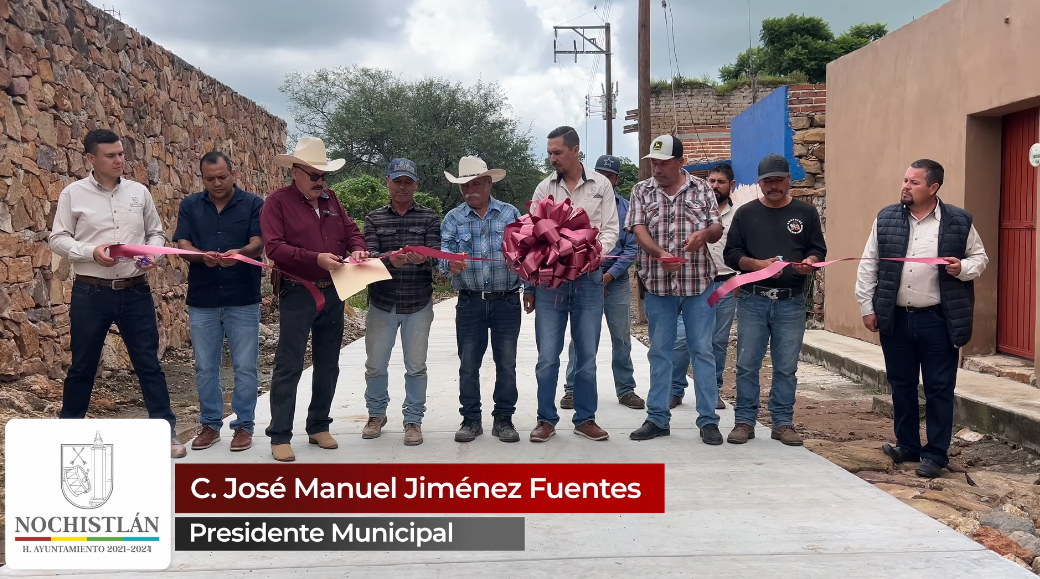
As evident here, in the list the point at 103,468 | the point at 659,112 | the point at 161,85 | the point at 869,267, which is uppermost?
the point at 659,112

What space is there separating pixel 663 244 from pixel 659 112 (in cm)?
2695

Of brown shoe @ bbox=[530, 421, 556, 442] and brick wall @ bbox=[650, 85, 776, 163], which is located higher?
brick wall @ bbox=[650, 85, 776, 163]

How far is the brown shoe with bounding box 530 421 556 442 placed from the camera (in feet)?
20.2

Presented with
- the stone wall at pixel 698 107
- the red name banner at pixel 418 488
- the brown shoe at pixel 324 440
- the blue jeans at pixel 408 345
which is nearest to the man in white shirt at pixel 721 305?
the red name banner at pixel 418 488

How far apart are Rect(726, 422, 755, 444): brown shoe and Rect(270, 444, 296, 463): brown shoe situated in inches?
114

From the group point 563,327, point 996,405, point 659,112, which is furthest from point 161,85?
point 659,112

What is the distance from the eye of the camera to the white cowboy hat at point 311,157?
5703 mm

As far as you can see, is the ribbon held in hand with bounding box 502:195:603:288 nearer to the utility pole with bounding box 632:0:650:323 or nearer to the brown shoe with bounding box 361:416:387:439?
the brown shoe with bounding box 361:416:387:439

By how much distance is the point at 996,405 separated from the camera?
22.4 feet

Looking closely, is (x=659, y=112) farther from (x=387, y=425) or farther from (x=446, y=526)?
(x=446, y=526)

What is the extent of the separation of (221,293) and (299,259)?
2.29 ft

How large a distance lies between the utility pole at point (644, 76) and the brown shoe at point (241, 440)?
1130 centimetres

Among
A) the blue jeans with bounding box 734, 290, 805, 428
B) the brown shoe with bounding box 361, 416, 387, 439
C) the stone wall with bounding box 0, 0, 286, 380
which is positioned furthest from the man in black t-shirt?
the stone wall with bounding box 0, 0, 286, 380

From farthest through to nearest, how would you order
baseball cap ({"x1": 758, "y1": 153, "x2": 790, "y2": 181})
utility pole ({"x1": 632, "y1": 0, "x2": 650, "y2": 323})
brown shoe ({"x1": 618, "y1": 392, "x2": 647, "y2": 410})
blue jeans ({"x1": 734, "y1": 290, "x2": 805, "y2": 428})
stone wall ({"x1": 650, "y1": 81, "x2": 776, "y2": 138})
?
stone wall ({"x1": 650, "y1": 81, "x2": 776, "y2": 138}) < utility pole ({"x1": 632, "y1": 0, "x2": 650, "y2": 323}) < brown shoe ({"x1": 618, "y1": 392, "x2": 647, "y2": 410}) < blue jeans ({"x1": 734, "y1": 290, "x2": 805, "y2": 428}) < baseball cap ({"x1": 758, "y1": 153, "x2": 790, "y2": 181})
